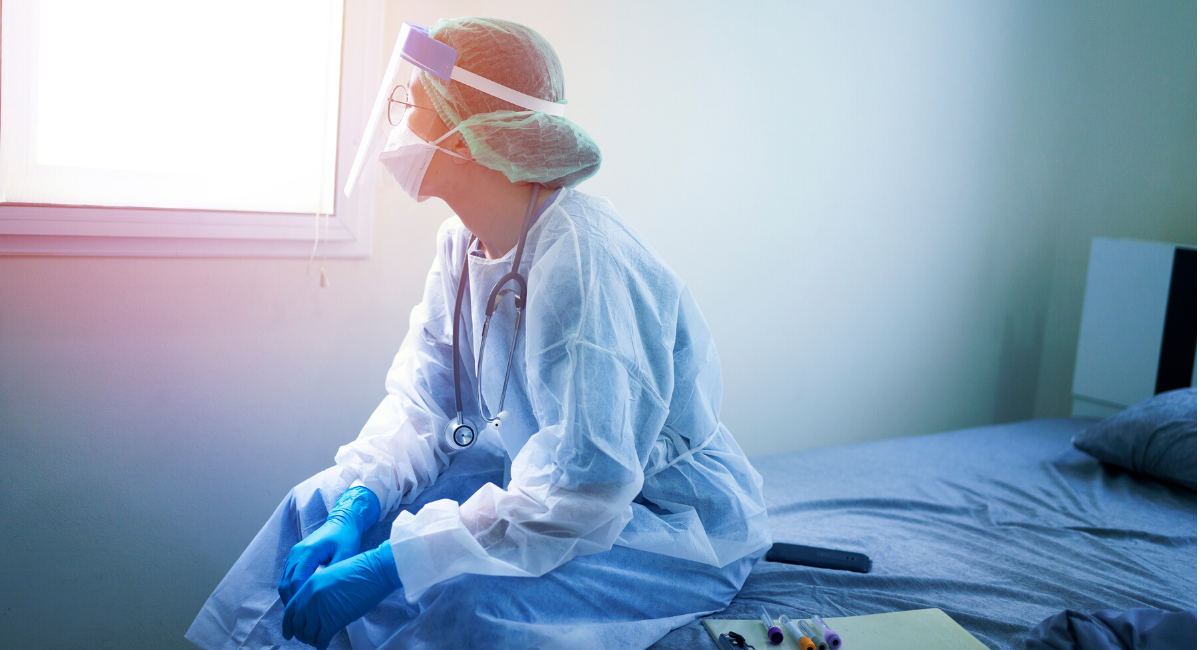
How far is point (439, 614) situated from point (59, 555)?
94 cm

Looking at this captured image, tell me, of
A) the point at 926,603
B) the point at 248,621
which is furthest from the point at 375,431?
the point at 926,603

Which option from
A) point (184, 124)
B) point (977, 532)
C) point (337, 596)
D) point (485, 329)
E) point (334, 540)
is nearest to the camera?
point (337, 596)

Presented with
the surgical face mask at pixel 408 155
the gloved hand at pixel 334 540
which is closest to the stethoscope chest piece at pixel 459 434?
the gloved hand at pixel 334 540

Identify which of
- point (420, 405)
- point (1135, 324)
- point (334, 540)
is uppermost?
point (1135, 324)

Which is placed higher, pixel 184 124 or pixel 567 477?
pixel 184 124

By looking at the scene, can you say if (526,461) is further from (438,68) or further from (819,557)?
(819,557)

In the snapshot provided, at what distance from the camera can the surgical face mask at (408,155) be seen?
1.11 meters

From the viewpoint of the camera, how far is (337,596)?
955 millimetres

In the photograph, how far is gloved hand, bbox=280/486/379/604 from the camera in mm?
1016

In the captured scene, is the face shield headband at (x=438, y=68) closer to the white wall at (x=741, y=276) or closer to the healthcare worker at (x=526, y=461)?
the healthcare worker at (x=526, y=461)

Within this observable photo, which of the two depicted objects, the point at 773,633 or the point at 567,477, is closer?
the point at 567,477

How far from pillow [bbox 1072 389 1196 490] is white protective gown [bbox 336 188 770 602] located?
1.17m

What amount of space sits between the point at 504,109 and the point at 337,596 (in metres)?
0.68

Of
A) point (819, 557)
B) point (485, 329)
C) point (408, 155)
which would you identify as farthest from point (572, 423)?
point (819, 557)
